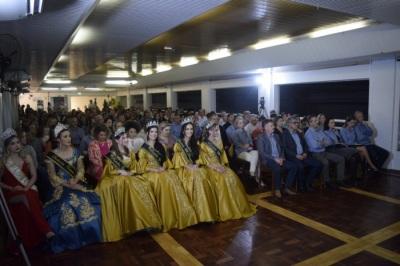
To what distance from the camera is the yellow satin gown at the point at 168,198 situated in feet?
12.0

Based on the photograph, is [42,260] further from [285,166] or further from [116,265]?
[285,166]

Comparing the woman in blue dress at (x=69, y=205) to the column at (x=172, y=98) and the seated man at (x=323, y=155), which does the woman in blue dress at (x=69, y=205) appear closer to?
the seated man at (x=323, y=155)

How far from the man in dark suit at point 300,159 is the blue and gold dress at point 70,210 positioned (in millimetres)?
3240

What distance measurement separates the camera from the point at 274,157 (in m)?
5.01

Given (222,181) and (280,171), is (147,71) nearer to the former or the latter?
(280,171)

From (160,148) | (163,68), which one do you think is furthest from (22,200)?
(163,68)

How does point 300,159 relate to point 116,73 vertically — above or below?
below

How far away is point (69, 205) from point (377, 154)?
19.1 ft

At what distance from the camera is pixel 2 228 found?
3.58m

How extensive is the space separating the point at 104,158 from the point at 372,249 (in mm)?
3131

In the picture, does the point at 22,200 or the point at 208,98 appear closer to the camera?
the point at 22,200

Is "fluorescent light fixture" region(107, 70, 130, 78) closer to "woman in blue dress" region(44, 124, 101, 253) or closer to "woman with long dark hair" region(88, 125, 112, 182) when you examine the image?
"woman with long dark hair" region(88, 125, 112, 182)

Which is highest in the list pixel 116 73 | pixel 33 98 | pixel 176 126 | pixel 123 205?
pixel 116 73

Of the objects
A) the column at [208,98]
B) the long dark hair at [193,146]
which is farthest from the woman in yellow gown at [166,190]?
the column at [208,98]
